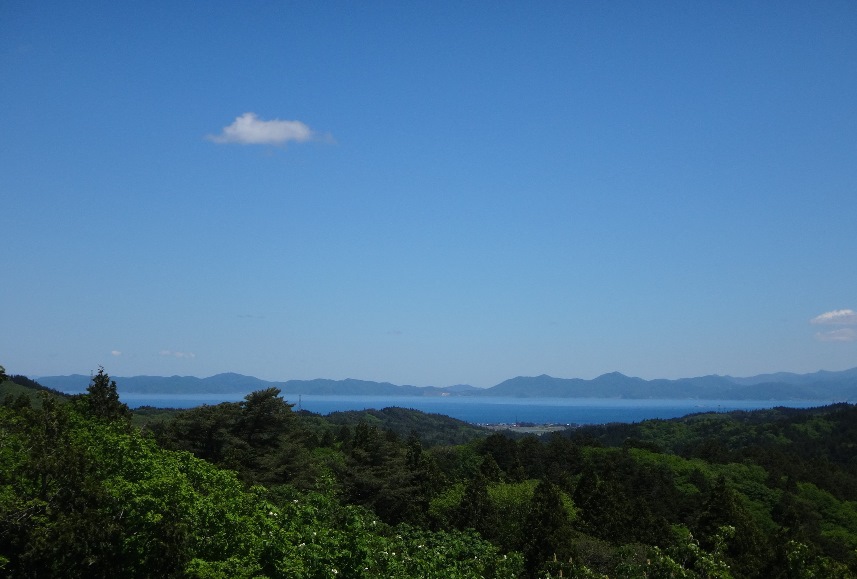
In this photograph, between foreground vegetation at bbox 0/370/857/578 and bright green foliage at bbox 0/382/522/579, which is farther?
foreground vegetation at bbox 0/370/857/578

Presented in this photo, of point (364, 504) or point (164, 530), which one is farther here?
point (364, 504)

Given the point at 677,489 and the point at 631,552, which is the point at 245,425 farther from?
the point at 677,489

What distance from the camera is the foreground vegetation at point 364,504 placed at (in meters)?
13.6

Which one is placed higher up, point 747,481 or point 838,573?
point 838,573

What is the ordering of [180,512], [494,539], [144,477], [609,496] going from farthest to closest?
[609,496], [494,539], [144,477], [180,512]

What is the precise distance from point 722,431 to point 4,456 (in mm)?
105954

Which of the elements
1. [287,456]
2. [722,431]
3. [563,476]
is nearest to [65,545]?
[287,456]

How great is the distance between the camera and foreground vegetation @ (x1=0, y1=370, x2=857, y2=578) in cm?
1357

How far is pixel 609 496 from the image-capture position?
38312 mm

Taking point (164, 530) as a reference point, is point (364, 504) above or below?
below

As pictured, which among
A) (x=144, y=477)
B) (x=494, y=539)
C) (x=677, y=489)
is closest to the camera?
(x=144, y=477)

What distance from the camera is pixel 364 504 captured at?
120 ft

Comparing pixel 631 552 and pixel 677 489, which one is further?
pixel 677 489

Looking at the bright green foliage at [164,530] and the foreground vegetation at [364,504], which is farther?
the foreground vegetation at [364,504]
